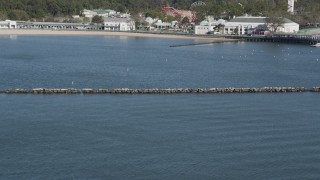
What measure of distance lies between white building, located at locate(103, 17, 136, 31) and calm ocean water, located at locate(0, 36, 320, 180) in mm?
30287

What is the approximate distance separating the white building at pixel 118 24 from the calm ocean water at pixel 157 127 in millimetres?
30287

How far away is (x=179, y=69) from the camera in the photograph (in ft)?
83.6

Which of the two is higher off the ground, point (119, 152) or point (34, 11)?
point (34, 11)

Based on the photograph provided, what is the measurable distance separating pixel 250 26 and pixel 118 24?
1251cm

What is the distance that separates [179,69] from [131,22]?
31753 millimetres

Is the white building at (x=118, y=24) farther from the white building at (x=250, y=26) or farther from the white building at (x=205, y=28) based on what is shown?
the white building at (x=250, y=26)

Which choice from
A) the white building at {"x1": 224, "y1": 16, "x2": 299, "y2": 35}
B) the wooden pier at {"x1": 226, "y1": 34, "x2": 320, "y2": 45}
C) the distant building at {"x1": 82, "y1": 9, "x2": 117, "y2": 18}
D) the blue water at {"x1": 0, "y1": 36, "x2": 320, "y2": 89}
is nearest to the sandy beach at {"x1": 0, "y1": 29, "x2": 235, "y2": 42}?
the white building at {"x1": 224, "y1": 16, "x2": 299, "y2": 35}

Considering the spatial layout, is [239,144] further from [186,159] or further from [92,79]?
[92,79]

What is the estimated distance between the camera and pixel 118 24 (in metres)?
55.6

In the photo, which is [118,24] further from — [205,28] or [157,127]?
[157,127]

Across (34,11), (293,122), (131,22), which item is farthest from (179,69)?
(34,11)

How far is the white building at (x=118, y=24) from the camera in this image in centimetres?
5547

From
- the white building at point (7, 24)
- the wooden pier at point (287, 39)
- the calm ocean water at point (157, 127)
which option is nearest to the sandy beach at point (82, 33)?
the white building at point (7, 24)

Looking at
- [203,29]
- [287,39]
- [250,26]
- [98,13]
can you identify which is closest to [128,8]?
[98,13]
